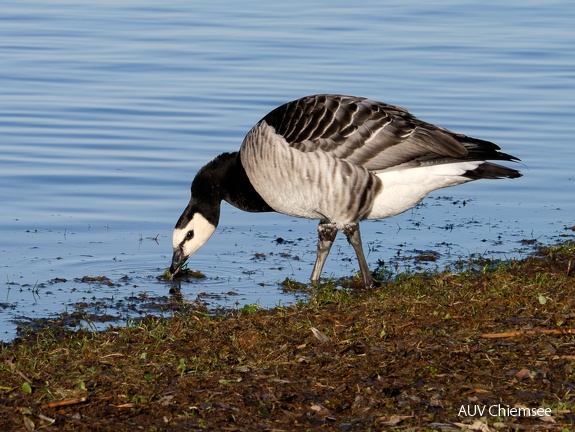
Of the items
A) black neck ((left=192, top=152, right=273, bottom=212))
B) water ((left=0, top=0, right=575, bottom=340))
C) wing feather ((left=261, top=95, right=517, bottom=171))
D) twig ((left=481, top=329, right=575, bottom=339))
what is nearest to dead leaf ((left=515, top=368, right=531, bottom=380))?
twig ((left=481, top=329, right=575, bottom=339))

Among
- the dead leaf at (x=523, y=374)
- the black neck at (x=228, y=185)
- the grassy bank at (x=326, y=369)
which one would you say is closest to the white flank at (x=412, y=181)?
the black neck at (x=228, y=185)

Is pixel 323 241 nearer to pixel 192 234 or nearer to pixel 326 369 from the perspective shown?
pixel 192 234

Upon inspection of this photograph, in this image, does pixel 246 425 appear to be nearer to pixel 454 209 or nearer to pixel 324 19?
pixel 454 209

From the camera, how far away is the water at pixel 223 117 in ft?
37.7

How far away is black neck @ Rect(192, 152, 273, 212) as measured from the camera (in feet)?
34.1

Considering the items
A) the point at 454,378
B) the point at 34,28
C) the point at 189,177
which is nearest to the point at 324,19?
the point at 34,28

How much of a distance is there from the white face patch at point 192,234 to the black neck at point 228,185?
25 centimetres

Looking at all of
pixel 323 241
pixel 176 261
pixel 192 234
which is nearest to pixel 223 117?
pixel 192 234

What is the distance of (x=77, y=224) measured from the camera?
12852 mm

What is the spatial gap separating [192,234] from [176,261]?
1.22 feet

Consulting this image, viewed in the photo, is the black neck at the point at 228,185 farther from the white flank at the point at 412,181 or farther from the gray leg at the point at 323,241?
the white flank at the point at 412,181

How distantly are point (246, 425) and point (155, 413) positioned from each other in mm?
526

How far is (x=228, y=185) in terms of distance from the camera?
10.6 metres

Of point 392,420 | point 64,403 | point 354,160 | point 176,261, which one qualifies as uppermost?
point 354,160
